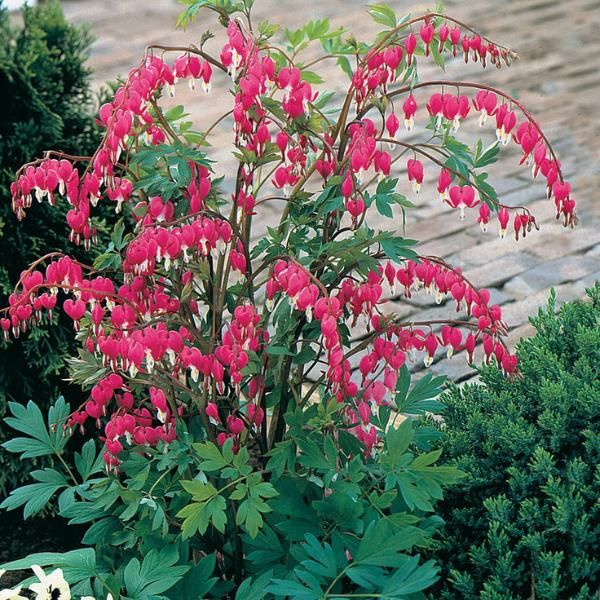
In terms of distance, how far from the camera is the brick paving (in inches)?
167

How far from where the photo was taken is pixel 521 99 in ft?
19.8

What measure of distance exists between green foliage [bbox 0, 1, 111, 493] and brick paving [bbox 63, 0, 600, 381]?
1.46 meters

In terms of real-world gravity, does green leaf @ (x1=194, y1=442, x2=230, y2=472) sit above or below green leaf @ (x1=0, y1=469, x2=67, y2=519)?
above

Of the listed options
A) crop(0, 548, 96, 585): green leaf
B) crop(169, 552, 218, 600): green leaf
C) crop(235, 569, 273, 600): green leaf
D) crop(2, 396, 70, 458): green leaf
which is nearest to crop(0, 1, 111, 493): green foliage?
crop(2, 396, 70, 458): green leaf

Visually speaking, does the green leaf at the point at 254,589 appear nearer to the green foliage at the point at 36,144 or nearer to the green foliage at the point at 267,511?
the green foliage at the point at 267,511

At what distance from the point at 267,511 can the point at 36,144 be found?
1690 mm

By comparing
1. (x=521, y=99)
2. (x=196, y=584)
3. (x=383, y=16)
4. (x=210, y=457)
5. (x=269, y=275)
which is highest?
(x=383, y=16)

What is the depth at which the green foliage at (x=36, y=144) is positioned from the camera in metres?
3.03

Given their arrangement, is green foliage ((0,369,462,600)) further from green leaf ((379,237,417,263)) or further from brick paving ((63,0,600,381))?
brick paving ((63,0,600,381))

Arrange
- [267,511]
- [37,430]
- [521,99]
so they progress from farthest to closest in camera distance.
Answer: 1. [521,99]
2. [37,430]
3. [267,511]

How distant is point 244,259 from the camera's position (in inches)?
86.0

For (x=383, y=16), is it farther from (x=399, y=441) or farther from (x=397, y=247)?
(x=399, y=441)

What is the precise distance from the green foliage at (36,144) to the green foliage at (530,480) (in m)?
1.26

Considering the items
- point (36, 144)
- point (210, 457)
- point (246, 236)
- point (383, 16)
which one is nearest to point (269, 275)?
point (246, 236)
